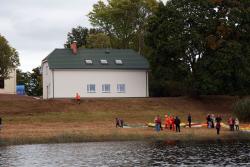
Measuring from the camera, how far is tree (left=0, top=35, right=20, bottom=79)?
101312mm

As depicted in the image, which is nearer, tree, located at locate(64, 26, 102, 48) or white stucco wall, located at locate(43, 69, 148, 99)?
white stucco wall, located at locate(43, 69, 148, 99)

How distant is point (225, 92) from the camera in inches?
3629

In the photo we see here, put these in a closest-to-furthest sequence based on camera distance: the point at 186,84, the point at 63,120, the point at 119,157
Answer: the point at 119,157, the point at 63,120, the point at 186,84

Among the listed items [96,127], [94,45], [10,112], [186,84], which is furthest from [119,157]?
[94,45]

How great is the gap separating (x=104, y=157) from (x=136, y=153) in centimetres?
347

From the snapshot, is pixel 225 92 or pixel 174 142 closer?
pixel 174 142

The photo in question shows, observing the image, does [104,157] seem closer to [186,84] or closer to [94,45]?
[186,84]

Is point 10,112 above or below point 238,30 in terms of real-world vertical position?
below

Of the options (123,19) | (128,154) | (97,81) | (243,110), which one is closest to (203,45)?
(243,110)

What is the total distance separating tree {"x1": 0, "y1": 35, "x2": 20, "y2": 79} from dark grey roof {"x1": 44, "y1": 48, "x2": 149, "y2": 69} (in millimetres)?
6921

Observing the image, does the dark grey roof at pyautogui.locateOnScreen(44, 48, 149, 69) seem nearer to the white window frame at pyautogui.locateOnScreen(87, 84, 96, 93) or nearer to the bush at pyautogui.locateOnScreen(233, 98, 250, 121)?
the white window frame at pyautogui.locateOnScreen(87, 84, 96, 93)

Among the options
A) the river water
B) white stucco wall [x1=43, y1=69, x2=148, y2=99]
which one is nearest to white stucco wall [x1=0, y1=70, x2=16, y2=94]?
white stucco wall [x1=43, y1=69, x2=148, y2=99]

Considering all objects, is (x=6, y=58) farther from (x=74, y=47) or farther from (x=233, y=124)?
(x=233, y=124)

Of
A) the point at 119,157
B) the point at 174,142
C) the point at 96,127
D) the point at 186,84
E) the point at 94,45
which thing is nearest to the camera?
the point at 119,157
